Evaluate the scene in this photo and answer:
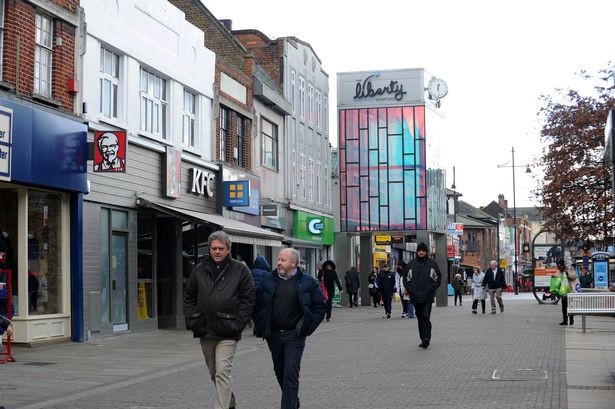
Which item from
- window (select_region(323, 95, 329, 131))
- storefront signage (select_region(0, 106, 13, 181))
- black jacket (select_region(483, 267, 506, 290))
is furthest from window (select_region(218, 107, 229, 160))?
window (select_region(323, 95, 329, 131))

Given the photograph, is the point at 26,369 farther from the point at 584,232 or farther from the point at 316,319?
the point at 584,232

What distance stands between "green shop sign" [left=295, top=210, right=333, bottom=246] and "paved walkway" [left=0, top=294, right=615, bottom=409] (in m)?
16.2

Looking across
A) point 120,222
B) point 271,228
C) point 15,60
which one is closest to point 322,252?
point 271,228

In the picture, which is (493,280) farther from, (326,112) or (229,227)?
(326,112)

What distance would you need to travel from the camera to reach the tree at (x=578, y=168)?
105 feet

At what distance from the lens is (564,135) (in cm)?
3303

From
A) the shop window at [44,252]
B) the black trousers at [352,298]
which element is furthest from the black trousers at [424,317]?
the black trousers at [352,298]

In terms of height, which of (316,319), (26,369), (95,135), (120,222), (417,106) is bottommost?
(26,369)

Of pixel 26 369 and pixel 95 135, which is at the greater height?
pixel 95 135

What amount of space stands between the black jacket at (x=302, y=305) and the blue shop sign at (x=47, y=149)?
865 cm

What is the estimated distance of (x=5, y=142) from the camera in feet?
53.2

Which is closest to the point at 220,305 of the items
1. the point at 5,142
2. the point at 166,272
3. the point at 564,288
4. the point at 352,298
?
the point at 5,142

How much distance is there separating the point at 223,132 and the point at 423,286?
1295 centimetres

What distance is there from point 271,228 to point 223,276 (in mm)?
24630
